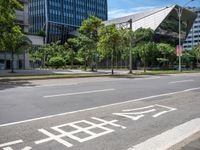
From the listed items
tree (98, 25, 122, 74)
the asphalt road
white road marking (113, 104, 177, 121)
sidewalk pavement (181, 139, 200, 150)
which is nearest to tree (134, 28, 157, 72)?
tree (98, 25, 122, 74)

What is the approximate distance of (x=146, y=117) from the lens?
28.0ft

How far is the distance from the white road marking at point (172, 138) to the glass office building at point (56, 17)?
11358 centimetres

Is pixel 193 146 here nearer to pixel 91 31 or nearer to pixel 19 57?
pixel 91 31

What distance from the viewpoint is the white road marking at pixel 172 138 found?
5641mm

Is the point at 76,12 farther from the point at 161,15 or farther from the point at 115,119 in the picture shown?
the point at 115,119

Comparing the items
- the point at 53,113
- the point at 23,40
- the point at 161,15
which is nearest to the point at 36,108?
the point at 53,113

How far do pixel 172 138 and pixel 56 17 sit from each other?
12104cm

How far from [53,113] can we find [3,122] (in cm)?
166

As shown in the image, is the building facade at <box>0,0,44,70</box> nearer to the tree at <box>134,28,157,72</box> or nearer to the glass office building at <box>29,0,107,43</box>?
the tree at <box>134,28,157,72</box>

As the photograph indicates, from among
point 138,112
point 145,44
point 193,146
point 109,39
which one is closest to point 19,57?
point 145,44

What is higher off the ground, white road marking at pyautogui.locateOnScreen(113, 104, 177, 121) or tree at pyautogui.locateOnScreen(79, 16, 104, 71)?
tree at pyautogui.locateOnScreen(79, 16, 104, 71)

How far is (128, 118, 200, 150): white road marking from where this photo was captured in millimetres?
5641

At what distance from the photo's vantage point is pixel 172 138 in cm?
621

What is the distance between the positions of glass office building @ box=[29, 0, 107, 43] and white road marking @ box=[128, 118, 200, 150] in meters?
114
